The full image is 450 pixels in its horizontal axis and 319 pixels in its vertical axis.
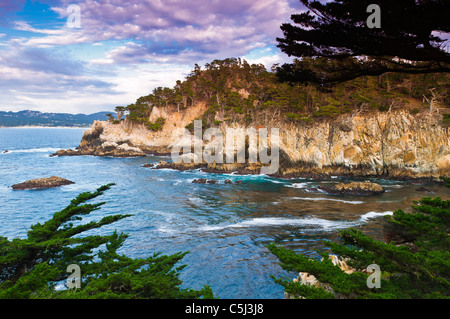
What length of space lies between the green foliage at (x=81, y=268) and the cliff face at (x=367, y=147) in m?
34.1

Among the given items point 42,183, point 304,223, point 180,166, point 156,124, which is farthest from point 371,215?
point 156,124

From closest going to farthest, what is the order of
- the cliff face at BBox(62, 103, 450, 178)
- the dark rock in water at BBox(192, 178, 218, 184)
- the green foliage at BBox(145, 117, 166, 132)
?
1. the cliff face at BBox(62, 103, 450, 178)
2. the dark rock in water at BBox(192, 178, 218, 184)
3. the green foliage at BBox(145, 117, 166, 132)

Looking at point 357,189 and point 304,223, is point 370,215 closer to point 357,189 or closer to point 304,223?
point 304,223

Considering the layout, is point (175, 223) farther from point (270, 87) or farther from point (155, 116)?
point (155, 116)

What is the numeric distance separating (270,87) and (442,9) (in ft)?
149

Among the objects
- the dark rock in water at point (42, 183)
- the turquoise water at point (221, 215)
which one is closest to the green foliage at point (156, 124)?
the turquoise water at point (221, 215)

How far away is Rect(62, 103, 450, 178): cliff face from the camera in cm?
3297

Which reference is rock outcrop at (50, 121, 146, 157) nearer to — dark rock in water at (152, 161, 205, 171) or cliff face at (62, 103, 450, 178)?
dark rock in water at (152, 161, 205, 171)

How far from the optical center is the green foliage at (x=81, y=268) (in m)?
5.02

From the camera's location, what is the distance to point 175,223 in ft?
67.3

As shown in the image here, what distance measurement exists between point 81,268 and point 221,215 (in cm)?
1606

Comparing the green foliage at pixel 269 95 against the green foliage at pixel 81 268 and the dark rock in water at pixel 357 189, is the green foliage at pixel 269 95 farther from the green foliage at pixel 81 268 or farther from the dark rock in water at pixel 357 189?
the green foliage at pixel 81 268

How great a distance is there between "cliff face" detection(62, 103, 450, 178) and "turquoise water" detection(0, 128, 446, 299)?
3960mm

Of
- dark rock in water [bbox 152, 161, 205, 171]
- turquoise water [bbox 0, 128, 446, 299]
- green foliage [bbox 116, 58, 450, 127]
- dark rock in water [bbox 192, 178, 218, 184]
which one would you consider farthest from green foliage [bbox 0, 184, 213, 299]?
dark rock in water [bbox 152, 161, 205, 171]
